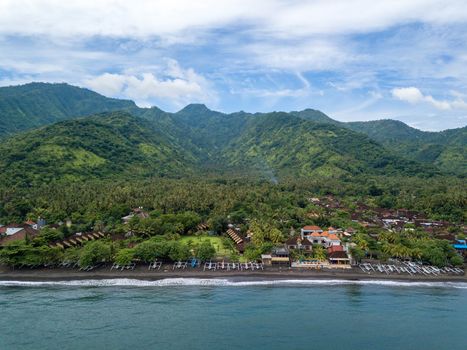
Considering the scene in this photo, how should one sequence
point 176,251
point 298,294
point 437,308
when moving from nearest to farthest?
point 437,308 → point 298,294 → point 176,251

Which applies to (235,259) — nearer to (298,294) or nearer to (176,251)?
(176,251)

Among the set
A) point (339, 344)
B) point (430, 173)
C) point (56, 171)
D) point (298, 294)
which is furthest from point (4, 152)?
point (430, 173)

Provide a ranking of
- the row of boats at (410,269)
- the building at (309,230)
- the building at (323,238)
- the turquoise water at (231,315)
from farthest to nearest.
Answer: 1. the building at (309,230)
2. the building at (323,238)
3. the row of boats at (410,269)
4. the turquoise water at (231,315)

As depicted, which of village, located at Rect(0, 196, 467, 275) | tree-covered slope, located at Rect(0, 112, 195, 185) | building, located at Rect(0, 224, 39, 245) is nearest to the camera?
village, located at Rect(0, 196, 467, 275)

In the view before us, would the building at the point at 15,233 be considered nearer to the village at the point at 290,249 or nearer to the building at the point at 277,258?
the village at the point at 290,249

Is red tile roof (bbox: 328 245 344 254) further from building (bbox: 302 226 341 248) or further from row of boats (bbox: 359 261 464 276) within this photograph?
row of boats (bbox: 359 261 464 276)

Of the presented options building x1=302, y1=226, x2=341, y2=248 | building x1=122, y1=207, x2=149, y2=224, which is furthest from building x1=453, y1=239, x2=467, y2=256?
building x1=122, y1=207, x2=149, y2=224

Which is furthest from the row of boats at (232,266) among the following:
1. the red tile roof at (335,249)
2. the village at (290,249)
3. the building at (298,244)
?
the red tile roof at (335,249)
